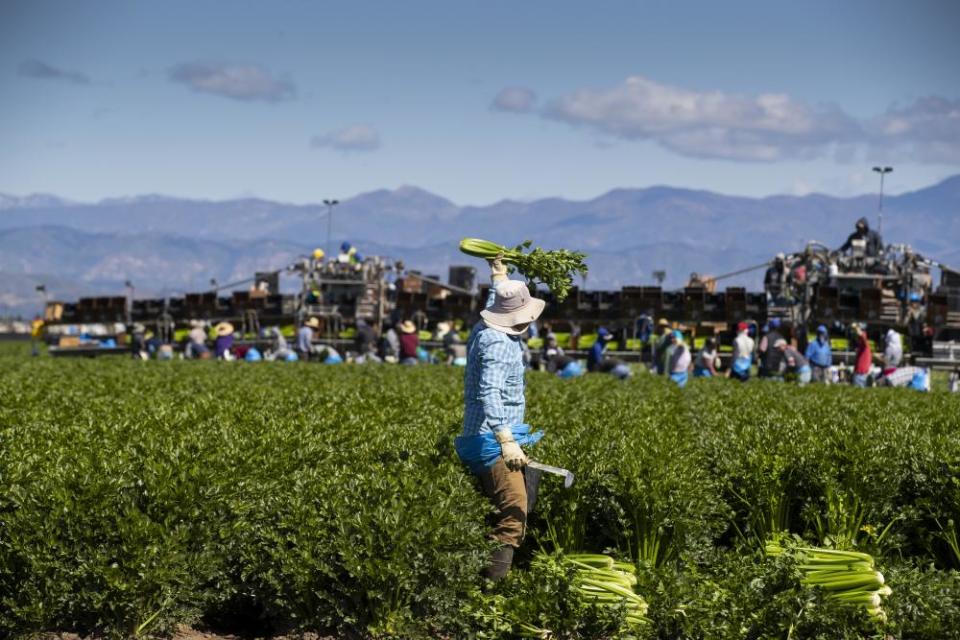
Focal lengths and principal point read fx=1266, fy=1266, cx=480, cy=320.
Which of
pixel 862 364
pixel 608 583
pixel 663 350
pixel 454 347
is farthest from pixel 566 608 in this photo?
pixel 454 347

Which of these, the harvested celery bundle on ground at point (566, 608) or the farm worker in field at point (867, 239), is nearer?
the harvested celery bundle on ground at point (566, 608)

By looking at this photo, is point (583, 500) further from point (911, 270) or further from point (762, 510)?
point (911, 270)

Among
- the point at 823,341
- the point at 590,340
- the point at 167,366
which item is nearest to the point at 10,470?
the point at 167,366

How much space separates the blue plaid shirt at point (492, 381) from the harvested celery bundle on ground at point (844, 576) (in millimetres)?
2024

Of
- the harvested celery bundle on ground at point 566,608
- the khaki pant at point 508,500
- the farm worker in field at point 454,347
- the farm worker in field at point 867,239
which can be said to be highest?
the farm worker in field at point 867,239

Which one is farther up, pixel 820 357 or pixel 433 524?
pixel 820 357

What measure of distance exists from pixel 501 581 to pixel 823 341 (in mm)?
21637

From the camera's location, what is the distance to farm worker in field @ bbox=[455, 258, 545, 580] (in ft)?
27.0

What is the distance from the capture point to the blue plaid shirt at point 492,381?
8.19 meters

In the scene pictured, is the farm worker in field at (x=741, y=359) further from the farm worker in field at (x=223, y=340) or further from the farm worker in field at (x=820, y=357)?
the farm worker in field at (x=223, y=340)

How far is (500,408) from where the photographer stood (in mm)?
8156

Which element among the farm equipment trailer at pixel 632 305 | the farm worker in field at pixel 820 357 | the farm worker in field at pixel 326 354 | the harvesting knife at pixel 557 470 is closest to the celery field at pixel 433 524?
the harvesting knife at pixel 557 470

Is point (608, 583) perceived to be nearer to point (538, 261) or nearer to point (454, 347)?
point (538, 261)

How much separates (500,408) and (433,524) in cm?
97
